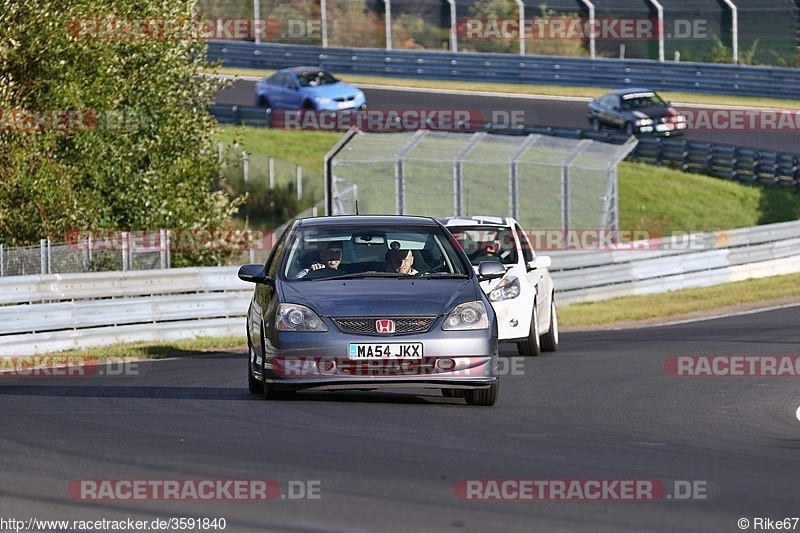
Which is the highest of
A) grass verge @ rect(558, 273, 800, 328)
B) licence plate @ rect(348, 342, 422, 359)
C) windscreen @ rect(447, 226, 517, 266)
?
licence plate @ rect(348, 342, 422, 359)

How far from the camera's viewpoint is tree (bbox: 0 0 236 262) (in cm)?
2494

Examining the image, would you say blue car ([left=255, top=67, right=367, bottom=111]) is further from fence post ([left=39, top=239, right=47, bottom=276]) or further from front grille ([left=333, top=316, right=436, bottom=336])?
front grille ([left=333, top=316, right=436, bottom=336])

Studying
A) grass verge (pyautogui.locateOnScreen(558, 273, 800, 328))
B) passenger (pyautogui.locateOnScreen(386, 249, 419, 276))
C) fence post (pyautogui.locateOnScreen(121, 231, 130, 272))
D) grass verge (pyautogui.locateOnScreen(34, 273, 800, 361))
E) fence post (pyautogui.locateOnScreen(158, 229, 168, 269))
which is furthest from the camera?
grass verge (pyautogui.locateOnScreen(558, 273, 800, 328))

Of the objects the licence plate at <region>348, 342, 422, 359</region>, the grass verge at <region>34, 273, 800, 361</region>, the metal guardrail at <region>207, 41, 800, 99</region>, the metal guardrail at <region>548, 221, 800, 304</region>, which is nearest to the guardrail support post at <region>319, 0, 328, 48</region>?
the metal guardrail at <region>207, 41, 800, 99</region>

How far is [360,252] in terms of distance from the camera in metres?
12.2

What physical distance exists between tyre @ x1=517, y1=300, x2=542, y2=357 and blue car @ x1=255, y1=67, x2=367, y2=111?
88.4 ft

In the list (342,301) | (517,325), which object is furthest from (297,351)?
(517,325)

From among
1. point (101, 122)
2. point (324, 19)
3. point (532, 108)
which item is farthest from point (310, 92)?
point (101, 122)

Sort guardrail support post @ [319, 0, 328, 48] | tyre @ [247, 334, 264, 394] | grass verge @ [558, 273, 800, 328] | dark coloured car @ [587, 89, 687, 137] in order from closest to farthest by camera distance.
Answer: tyre @ [247, 334, 264, 394] < grass verge @ [558, 273, 800, 328] < dark coloured car @ [587, 89, 687, 137] < guardrail support post @ [319, 0, 328, 48]

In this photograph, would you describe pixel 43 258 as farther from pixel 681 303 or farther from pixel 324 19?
pixel 324 19

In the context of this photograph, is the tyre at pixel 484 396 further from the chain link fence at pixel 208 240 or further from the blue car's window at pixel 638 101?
the blue car's window at pixel 638 101

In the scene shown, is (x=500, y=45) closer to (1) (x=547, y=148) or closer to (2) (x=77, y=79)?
(1) (x=547, y=148)

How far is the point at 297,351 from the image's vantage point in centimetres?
1099

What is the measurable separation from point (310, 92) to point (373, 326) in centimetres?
3342
